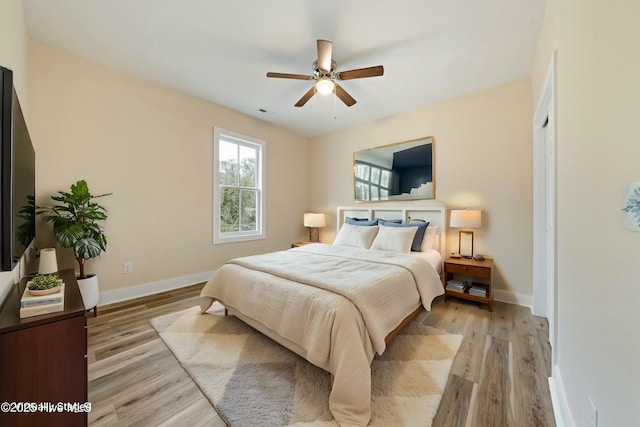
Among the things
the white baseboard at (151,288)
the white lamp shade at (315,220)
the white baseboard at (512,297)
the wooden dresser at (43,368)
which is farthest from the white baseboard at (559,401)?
the white baseboard at (151,288)

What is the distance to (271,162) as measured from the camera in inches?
185

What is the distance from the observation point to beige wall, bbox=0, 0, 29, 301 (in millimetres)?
1417

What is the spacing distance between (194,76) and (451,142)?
3562mm

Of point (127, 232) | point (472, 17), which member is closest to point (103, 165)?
point (127, 232)

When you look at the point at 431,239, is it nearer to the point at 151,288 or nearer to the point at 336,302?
the point at 336,302

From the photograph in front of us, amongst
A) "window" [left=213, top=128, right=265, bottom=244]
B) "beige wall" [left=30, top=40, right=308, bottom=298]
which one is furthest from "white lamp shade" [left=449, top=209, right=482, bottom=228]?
"beige wall" [left=30, top=40, right=308, bottom=298]

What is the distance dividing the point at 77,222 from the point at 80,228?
123 mm

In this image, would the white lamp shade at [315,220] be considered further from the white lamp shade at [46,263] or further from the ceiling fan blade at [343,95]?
the white lamp shade at [46,263]

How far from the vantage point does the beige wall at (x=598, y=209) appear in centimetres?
74

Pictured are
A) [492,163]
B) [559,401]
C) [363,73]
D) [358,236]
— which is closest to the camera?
[559,401]

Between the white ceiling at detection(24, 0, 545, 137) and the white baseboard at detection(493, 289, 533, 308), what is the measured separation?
265 centimetres

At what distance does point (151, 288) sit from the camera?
3244mm

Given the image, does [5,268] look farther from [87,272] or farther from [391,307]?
[87,272]

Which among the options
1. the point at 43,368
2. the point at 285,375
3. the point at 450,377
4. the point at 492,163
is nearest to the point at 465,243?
the point at 492,163
